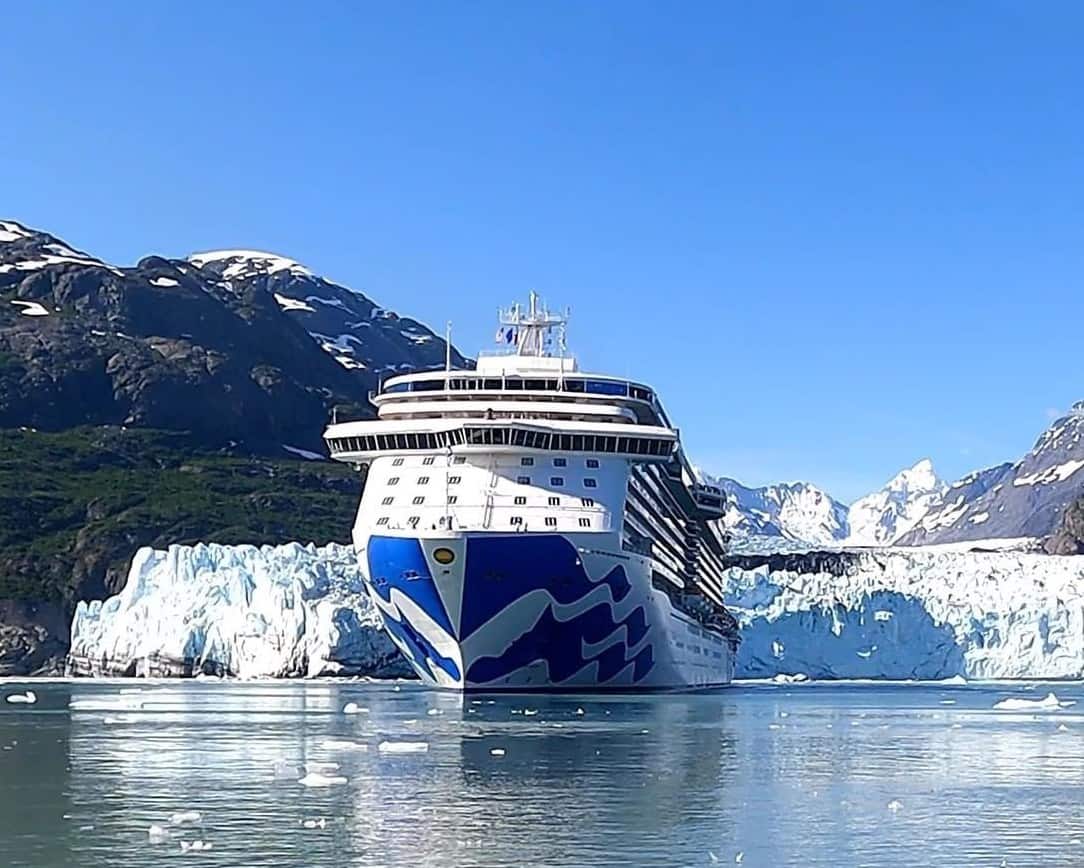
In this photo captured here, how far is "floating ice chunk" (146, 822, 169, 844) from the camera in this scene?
14.7 m

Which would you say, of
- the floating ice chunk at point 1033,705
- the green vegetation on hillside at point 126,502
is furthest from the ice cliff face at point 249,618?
the floating ice chunk at point 1033,705

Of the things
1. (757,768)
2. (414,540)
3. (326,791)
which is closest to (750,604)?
(414,540)

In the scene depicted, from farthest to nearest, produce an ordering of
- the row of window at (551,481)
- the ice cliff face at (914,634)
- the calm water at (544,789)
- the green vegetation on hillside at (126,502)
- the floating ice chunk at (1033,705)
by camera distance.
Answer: the green vegetation on hillside at (126,502) → the ice cliff face at (914,634) → the floating ice chunk at (1033,705) → the row of window at (551,481) → the calm water at (544,789)

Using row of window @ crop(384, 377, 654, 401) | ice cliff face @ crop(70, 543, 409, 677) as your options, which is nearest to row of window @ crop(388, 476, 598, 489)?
row of window @ crop(384, 377, 654, 401)

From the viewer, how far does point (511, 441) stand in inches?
1567

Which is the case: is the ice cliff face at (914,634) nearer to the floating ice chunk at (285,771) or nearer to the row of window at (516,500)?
the row of window at (516,500)

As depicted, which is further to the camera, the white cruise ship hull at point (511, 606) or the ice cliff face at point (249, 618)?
the ice cliff face at point (249, 618)

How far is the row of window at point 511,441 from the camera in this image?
1570 inches

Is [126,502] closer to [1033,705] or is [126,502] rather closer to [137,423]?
[137,423]

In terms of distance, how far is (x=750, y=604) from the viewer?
75.2 metres

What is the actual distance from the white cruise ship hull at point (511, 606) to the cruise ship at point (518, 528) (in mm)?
41

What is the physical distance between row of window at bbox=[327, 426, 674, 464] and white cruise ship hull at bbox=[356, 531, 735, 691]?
2629 mm

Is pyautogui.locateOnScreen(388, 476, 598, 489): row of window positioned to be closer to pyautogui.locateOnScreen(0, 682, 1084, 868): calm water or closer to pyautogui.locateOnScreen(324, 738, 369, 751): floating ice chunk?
pyautogui.locateOnScreen(0, 682, 1084, 868): calm water

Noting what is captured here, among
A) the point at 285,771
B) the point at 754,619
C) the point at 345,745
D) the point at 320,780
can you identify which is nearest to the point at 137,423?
the point at 754,619
